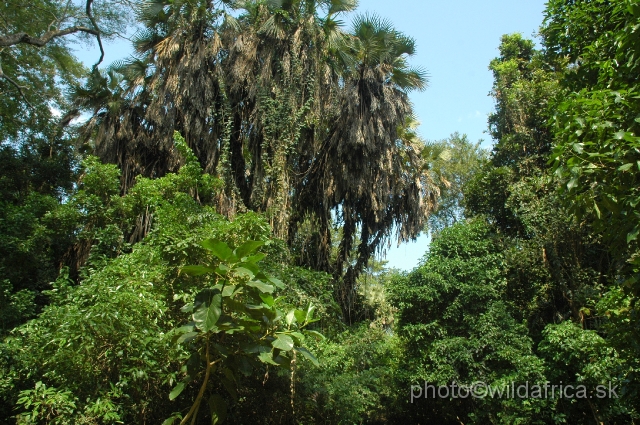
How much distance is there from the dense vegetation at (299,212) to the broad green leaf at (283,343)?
1.88m

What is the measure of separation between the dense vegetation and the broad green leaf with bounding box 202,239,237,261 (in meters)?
1.99

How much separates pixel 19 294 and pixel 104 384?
318 cm

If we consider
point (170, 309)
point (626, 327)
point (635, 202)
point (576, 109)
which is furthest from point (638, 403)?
point (170, 309)

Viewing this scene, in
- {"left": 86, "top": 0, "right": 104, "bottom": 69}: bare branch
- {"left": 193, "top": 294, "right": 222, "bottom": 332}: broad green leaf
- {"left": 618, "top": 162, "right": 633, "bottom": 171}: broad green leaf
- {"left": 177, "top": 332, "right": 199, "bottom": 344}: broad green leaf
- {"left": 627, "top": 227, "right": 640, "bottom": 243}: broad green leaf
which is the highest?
{"left": 86, "top": 0, "right": 104, "bottom": 69}: bare branch

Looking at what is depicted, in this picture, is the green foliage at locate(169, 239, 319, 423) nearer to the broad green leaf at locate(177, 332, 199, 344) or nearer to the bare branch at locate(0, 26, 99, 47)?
the broad green leaf at locate(177, 332, 199, 344)

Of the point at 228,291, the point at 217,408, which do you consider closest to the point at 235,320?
the point at 228,291

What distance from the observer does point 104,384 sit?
5.23m

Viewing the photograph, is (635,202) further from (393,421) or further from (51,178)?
(51,178)

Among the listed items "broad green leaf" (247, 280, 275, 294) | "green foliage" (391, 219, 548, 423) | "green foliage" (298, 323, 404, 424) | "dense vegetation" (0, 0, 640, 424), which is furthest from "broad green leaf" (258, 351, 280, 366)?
"green foliage" (391, 219, 548, 423)

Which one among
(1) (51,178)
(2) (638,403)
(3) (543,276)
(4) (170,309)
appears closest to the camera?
(2) (638,403)

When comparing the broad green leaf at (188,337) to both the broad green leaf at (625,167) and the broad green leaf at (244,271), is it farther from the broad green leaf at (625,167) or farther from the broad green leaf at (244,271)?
the broad green leaf at (625,167)

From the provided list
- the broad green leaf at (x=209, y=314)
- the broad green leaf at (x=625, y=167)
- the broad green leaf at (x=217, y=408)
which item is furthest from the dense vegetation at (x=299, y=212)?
the broad green leaf at (x=625, y=167)

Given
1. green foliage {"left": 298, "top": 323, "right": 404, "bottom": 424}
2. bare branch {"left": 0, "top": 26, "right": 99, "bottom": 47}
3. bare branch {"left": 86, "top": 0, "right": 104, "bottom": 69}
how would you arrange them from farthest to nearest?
1. bare branch {"left": 86, "top": 0, "right": 104, "bottom": 69}
2. bare branch {"left": 0, "top": 26, "right": 99, "bottom": 47}
3. green foliage {"left": 298, "top": 323, "right": 404, "bottom": 424}

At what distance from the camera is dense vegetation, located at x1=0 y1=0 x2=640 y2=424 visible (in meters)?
6.39
